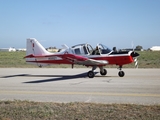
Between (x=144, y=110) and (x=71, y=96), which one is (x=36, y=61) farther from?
(x=144, y=110)

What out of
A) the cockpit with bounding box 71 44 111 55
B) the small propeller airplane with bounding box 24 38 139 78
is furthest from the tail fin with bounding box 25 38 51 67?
the cockpit with bounding box 71 44 111 55

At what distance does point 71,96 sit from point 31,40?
1047cm

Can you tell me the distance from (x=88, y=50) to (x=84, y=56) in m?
0.54

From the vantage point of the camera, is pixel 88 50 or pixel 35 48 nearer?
pixel 88 50

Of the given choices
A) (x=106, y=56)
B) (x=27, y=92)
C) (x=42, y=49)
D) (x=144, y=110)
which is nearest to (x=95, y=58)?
(x=106, y=56)

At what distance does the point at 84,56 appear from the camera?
1745cm

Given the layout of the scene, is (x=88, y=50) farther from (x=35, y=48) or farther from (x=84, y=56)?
(x=35, y=48)

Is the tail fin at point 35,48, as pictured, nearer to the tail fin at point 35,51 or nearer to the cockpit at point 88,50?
the tail fin at point 35,51

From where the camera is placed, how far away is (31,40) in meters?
19.3

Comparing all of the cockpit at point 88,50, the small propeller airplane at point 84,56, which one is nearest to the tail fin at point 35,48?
the small propeller airplane at point 84,56

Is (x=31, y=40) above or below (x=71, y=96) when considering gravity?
above

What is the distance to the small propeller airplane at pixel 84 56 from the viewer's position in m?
16.6

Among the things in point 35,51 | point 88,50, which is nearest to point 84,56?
point 88,50

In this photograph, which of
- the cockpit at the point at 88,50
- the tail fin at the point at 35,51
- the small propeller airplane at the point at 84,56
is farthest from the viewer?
the tail fin at the point at 35,51
